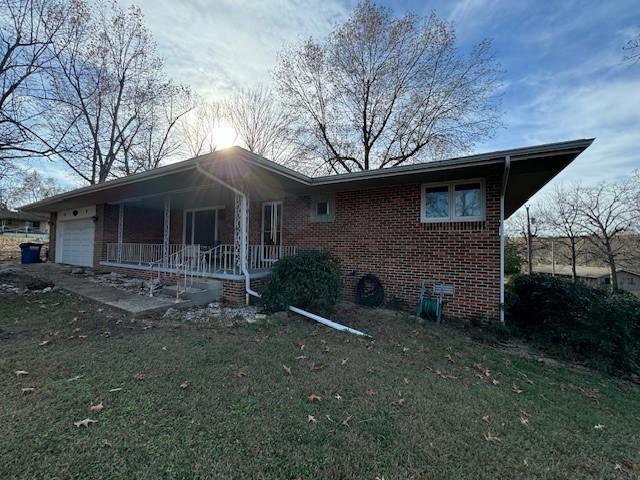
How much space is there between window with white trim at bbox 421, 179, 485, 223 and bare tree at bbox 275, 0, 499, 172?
9208 mm

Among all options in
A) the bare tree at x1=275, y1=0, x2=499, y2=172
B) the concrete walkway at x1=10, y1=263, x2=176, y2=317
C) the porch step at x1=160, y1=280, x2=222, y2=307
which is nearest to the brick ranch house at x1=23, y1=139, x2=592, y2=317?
the porch step at x1=160, y1=280, x2=222, y2=307

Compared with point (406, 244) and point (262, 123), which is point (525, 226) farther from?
point (406, 244)

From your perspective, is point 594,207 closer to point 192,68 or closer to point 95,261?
point 192,68

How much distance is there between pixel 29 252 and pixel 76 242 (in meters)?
3.49

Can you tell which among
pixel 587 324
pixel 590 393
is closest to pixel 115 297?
pixel 590 393

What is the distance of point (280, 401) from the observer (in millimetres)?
2824

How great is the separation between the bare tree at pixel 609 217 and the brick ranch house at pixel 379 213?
16.7 metres

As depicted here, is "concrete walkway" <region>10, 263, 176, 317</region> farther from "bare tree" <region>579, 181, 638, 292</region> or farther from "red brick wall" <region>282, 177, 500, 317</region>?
"bare tree" <region>579, 181, 638, 292</region>

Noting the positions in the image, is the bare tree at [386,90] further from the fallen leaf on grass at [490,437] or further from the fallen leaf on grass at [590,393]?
the fallen leaf on grass at [490,437]

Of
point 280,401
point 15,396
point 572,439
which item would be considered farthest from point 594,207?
point 15,396

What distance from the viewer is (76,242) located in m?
13.0

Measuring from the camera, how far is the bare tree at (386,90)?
43.5ft

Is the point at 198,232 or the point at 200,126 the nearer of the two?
the point at 198,232

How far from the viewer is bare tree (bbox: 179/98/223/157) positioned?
2005cm
